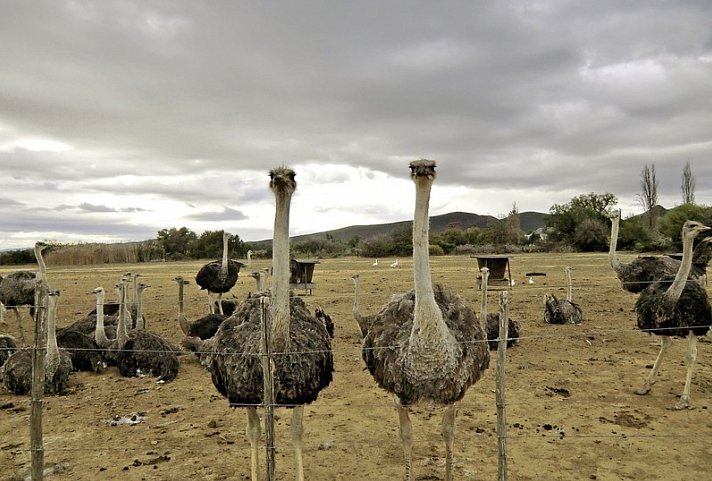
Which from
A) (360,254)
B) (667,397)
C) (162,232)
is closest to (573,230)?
(360,254)

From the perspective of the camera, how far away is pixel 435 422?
572 centimetres

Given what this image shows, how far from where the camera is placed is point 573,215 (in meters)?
44.0

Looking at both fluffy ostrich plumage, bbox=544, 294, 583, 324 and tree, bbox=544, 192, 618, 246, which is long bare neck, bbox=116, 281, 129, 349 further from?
tree, bbox=544, 192, 618, 246

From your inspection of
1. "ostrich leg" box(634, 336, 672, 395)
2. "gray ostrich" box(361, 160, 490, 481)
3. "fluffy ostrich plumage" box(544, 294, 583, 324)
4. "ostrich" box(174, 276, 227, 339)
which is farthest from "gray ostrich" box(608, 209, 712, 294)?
"ostrich" box(174, 276, 227, 339)

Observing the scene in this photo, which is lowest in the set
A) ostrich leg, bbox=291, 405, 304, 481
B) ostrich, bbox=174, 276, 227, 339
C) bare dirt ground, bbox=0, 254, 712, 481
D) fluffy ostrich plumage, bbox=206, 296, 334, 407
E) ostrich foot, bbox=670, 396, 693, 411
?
bare dirt ground, bbox=0, 254, 712, 481

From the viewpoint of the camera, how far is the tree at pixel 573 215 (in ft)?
142

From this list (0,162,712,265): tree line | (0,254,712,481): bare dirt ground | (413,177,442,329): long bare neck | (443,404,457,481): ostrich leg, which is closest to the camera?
(413,177,442,329): long bare neck

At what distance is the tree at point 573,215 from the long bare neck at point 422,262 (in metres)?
40.0

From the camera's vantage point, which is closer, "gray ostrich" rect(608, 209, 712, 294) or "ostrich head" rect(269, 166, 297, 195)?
"ostrich head" rect(269, 166, 297, 195)

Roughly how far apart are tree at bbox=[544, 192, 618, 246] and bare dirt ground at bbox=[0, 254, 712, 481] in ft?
119

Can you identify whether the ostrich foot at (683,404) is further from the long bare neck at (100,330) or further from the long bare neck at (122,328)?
the long bare neck at (100,330)

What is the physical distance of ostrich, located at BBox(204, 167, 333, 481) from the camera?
156 inches

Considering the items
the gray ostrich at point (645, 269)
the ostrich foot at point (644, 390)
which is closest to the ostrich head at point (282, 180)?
the ostrich foot at point (644, 390)

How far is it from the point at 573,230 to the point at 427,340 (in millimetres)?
43246
